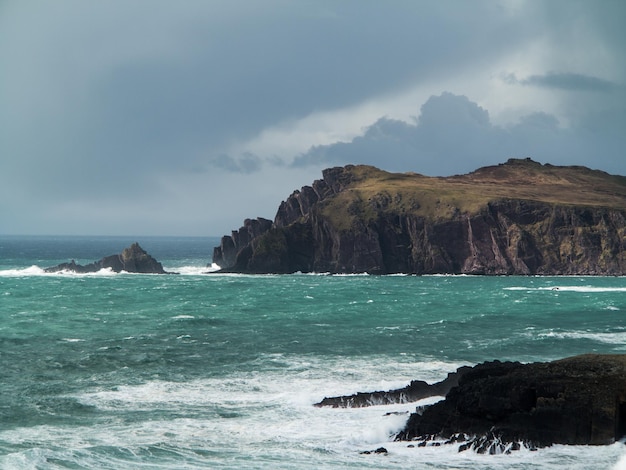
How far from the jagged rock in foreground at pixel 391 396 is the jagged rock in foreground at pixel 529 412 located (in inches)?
229

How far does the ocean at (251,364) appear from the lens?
37.1 m

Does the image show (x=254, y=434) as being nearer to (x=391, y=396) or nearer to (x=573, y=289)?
(x=391, y=396)

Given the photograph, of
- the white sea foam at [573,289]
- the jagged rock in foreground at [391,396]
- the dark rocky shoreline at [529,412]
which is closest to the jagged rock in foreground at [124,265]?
the white sea foam at [573,289]

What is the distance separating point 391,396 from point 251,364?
16362 mm

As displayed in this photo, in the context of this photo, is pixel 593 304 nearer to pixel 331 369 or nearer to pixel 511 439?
pixel 331 369

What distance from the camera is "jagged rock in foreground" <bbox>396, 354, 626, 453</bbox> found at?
36.7 metres

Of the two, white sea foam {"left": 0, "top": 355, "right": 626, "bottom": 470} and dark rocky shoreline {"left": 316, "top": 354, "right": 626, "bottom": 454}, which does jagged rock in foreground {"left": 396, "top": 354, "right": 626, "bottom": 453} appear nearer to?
dark rocky shoreline {"left": 316, "top": 354, "right": 626, "bottom": 454}

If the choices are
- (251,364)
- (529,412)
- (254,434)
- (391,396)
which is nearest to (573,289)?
(251,364)

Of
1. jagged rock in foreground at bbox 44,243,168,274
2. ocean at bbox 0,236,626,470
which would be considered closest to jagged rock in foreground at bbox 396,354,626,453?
ocean at bbox 0,236,626,470

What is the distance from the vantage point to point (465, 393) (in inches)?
1561

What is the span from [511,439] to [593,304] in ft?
260

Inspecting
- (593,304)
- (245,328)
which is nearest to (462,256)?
(593,304)

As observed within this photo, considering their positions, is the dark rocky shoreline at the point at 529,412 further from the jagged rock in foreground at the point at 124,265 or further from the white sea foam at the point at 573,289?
the jagged rock in foreground at the point at 124,265

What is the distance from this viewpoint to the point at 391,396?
153 feet
